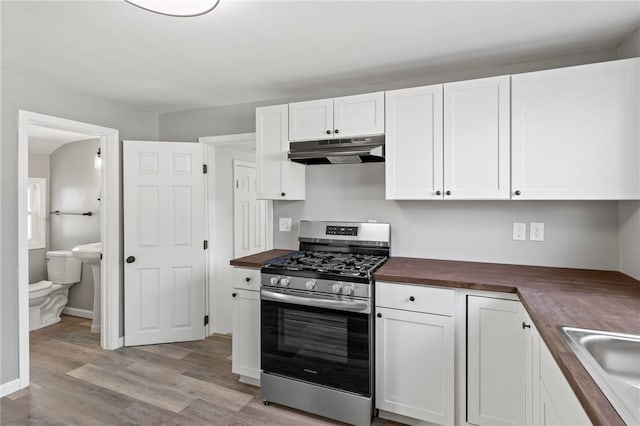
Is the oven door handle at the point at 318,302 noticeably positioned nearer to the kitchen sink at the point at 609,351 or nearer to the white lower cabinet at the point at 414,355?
the white lower cabinet at the point at 414,355

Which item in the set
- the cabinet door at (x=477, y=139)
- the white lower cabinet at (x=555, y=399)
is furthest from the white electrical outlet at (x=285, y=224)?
the white lower cabinet at (x=555, y=399)

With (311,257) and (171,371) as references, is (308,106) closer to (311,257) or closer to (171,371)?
(311,257)

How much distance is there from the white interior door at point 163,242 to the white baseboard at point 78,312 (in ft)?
4.47

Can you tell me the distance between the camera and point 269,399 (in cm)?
241

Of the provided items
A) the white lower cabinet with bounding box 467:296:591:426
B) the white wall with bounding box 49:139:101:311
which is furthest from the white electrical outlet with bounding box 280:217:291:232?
the white wall with bounding box 49:139:101:311

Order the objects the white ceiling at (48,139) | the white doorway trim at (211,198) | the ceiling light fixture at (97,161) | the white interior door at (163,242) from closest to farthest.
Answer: the white interior door at (163,242)
the white doorway trim at (211,198)
the white ceiling at (48,139)
the ceiling light fixture at (97,161)

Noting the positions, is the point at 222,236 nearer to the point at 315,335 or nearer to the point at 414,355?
the point at 315,335

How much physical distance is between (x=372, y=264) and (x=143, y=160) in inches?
97.8

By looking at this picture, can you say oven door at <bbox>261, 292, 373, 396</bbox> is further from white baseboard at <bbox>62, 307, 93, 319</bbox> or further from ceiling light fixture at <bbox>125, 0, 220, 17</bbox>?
white baseboard at <bbox>62, 307, 93, 319</bbox>

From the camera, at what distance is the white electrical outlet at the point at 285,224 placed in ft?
10.4

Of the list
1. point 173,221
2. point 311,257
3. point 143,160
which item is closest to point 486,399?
point 311,257

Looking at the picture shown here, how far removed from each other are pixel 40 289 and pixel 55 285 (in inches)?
12.4

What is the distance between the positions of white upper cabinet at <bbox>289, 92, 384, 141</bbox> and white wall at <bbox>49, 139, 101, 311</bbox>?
303 cm

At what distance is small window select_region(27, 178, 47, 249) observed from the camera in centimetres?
452
